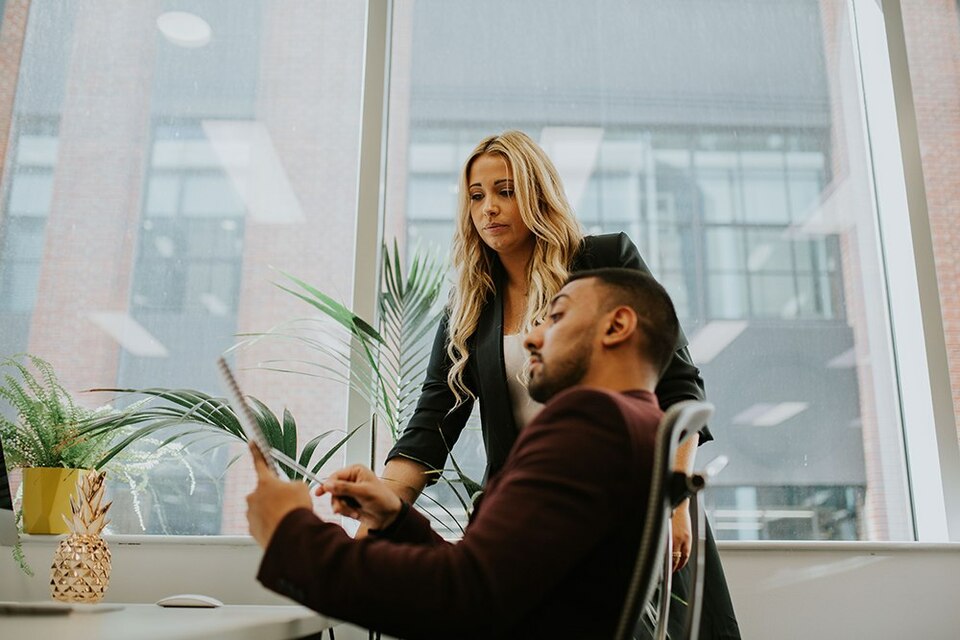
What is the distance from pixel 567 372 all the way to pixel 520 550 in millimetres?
339

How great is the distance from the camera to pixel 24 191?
2816 millimetres

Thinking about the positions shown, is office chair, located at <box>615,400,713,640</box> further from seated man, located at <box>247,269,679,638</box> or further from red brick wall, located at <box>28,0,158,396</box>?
red brick wall, located at <box>28,0,158,396</box>

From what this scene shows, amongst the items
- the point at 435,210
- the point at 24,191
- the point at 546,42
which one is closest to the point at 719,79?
the point at 546,42

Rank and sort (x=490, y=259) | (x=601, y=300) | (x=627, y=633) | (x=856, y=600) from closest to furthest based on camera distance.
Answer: (x=627, y=633) < (x=601, y=300) < (x=490, y=259) < (x=856, y=600)

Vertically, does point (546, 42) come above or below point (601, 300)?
above

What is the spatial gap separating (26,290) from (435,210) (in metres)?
1.28

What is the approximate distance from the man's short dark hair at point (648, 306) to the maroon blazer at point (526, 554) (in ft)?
0.67

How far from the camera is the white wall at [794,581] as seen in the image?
229 cm

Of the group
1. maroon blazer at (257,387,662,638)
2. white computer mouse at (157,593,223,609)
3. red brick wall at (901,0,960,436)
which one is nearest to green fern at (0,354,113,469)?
white computer mouse at (157,593,223,609)

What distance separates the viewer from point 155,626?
117 cm

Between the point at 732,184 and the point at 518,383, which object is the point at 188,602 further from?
the point at 732,184

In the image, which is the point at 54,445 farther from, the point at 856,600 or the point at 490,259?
the point at 856,600

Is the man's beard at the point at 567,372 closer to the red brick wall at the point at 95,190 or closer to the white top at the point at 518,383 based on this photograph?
the white top at the point at 518,383

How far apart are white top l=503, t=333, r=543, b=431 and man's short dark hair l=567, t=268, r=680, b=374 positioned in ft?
2.12
